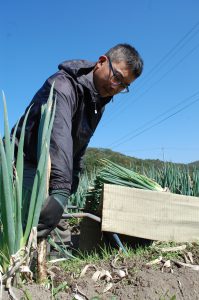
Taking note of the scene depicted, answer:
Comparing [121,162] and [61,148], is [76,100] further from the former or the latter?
[121,162]

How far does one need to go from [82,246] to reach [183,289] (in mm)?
1449

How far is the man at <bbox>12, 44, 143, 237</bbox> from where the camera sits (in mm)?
1831

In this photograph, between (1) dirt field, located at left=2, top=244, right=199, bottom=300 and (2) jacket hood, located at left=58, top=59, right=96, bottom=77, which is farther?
(2) jacket hood, located at left=58, top=59, right=96, bottom=77

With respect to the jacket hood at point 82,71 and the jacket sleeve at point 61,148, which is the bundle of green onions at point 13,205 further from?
the jacket hood at point 82,71

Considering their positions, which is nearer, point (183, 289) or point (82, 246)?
point (183, 289)

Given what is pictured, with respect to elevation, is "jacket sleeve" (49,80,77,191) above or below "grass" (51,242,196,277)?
above

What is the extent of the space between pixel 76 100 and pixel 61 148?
0.52m

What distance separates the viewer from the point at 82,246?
10.5 ft

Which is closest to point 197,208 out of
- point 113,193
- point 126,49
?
point 113,193

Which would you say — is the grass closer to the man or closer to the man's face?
the man

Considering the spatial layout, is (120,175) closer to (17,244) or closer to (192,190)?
(192,190)

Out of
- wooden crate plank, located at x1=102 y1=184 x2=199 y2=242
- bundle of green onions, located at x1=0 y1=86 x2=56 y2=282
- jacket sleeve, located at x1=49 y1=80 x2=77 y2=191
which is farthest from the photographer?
wooden crate plank, located at x1=102 y1=184 x2=199 y2=242

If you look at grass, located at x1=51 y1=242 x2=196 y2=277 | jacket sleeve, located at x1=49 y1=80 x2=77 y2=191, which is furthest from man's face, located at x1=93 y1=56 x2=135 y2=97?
grass, located at x1=51 y1=242 x2=196 y2=277

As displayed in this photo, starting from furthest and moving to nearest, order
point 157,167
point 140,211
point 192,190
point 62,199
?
1. point 157,167
2. point 192,190
3. point 140,211
4. point 62,199
